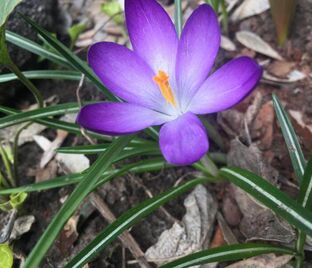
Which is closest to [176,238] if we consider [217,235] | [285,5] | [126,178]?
[217,235]

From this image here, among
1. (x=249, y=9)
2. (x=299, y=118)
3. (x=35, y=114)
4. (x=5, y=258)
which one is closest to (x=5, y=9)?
(x=35, y=114)

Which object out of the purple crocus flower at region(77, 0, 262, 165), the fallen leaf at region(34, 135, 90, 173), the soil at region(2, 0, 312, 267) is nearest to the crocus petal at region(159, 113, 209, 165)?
the purple crocus flower at region(77, 0, 262, 165)

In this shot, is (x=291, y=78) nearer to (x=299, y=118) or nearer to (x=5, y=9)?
(x=299, y=118)

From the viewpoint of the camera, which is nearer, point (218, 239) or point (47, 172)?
point (218, 239)

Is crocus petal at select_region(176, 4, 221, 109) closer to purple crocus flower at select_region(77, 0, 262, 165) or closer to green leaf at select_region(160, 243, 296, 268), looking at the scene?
purple crocus flower at select_region(77, 0, 262, 165)

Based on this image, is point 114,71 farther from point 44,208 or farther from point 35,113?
point 44,208
